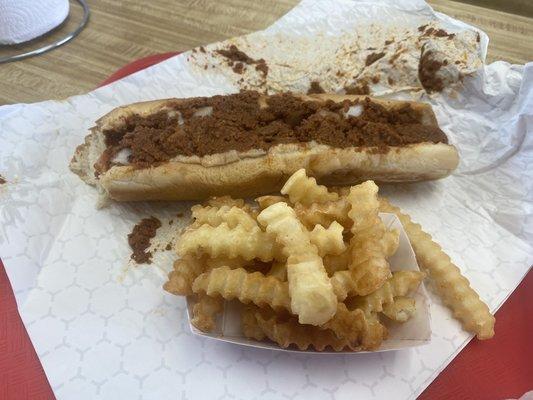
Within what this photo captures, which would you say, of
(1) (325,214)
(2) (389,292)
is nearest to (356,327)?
(2) (389,292)

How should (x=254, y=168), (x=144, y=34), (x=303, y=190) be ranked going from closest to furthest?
(x=303, y=190) → (x=254, y=168) → (x=144, y=34)

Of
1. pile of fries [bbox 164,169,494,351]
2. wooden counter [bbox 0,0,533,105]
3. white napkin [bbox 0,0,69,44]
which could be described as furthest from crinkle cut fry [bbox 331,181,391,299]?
white napkin [bbox 0,0,69,44]

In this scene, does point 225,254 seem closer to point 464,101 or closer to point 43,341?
point 43,341

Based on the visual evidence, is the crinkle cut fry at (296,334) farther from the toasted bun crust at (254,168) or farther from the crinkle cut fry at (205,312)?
the toasted bun crust at (254,168)

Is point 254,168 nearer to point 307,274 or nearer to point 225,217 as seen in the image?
point 225,217

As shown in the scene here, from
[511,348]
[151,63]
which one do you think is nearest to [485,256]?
[511,348]

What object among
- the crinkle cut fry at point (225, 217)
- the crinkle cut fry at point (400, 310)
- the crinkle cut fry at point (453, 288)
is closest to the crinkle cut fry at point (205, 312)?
the crinkle cut fry at point (225, 217)
